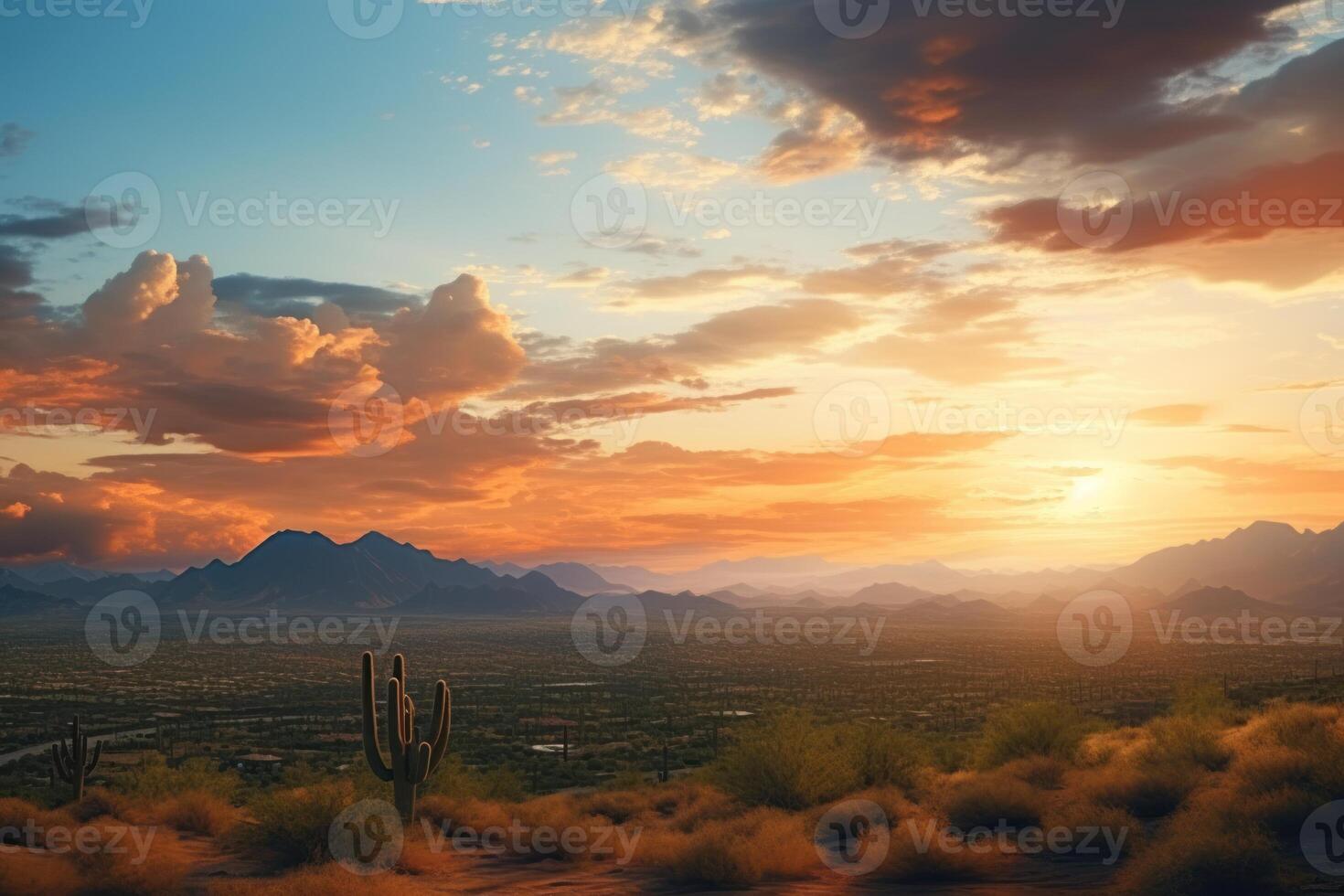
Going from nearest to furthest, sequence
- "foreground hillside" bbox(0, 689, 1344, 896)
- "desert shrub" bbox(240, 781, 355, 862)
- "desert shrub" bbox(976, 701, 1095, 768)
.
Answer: "foreground hillside" bbox(0, 689, 1344, 896), "desert shrub" bbox(240, 781, 355, 862), "desert shrub" bbox(976, 701, 1095, 768)

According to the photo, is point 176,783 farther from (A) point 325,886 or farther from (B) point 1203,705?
(B) point 1203,705

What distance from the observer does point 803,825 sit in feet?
70.8

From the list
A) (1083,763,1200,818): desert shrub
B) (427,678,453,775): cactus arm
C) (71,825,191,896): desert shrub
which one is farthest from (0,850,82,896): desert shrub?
(1083,763,1200,818): desert shrub

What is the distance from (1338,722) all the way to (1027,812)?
7.50m

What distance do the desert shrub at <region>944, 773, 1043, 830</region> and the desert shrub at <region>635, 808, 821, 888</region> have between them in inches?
177

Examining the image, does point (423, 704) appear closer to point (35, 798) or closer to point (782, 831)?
point (35, 798)

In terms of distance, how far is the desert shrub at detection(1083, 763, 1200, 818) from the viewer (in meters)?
22.5

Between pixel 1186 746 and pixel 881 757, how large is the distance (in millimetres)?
7757

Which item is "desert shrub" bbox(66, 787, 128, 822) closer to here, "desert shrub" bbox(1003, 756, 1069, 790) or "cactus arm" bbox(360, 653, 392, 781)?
"cactus arm" bbox(360, 653, 392, 781)

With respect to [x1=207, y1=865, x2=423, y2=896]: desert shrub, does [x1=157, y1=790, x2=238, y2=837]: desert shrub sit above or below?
below

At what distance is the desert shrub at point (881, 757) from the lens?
2750 centimetres

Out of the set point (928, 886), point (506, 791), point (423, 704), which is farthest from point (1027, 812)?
point (423, 704)

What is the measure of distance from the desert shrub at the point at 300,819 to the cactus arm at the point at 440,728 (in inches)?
90.3

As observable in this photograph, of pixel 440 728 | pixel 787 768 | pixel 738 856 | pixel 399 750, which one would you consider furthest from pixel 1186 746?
pixel 399 750
